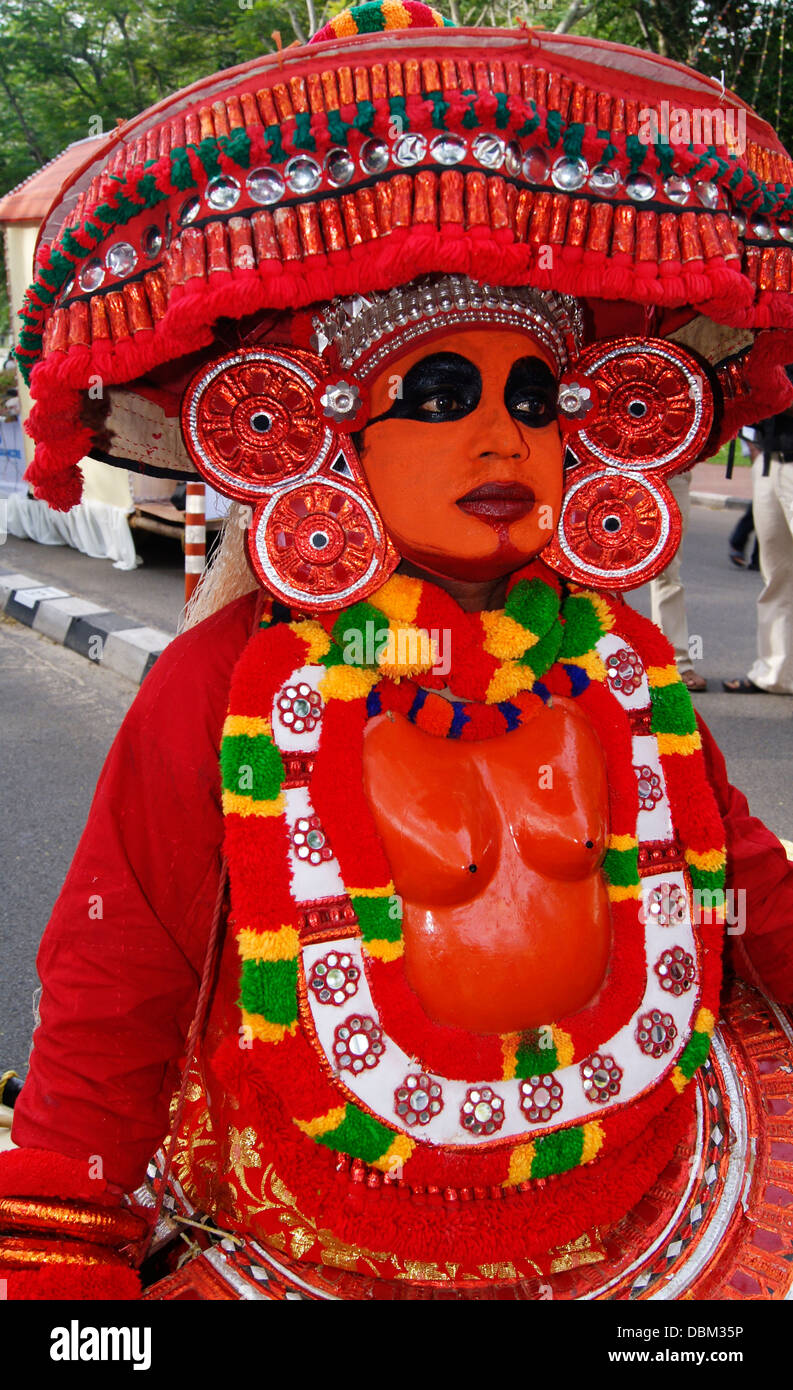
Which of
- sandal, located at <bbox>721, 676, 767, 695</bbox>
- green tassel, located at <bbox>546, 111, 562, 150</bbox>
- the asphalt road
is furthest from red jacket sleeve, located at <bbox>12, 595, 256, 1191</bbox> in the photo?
sandal, located at <bbox>721, 676, 767, 695</bbox>

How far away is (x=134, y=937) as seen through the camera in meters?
1.32

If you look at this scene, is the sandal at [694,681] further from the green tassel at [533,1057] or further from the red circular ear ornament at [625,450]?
the green tassel at [533,1057]

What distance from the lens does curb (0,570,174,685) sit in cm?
561

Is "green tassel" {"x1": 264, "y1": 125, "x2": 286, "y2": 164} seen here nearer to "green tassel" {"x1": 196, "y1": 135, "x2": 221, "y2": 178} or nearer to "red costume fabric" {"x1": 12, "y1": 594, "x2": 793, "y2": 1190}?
"green tassel" {"x1": 196, "y1": 135, "x2": 221, "y2": 178}

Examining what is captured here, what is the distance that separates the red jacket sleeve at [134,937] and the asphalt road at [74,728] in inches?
53.4

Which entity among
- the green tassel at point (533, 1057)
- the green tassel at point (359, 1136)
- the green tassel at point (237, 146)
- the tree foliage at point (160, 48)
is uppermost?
the tree foliage at point (160, 48)

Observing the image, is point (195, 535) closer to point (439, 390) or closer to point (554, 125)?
point (439, 390)

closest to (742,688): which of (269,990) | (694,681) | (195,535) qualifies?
(694,681)

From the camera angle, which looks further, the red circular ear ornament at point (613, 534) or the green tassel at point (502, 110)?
the red circular ear ornament at point (613, 534)

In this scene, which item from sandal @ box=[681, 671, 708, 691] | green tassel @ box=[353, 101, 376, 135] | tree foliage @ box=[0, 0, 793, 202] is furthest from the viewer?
tree foliage @ box=[0, 0, 793, 202]

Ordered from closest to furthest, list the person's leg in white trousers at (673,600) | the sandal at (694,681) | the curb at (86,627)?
the person's leg in white trousers at (673,600) < the sandal at (694,681) < the curb at (86,627)

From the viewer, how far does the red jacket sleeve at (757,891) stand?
5.51 feet

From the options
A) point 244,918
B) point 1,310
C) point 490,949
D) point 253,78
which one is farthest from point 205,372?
point 1,310

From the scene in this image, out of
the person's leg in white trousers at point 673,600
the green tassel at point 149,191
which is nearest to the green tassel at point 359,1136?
the green tassel at point 149,191
